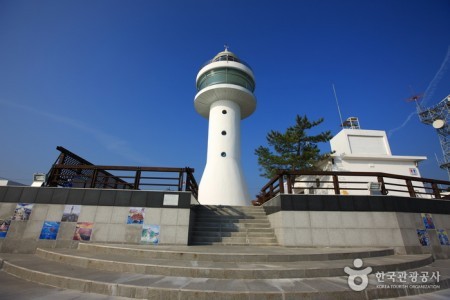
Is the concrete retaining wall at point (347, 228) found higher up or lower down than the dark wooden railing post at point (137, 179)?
lower down

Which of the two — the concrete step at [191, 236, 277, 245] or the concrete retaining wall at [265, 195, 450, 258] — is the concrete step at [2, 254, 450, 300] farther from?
the concrete step at [191, 236, 277, 245]

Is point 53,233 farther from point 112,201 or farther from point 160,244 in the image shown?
point 160,244

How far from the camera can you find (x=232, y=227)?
8.94 metres

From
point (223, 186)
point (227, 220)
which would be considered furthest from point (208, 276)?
point (223, 186)

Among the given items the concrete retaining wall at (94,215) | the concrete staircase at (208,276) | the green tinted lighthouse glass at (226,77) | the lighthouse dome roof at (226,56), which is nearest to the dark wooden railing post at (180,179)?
the concrete retaining wall at (94,215)

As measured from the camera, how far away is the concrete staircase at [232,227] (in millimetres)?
8102

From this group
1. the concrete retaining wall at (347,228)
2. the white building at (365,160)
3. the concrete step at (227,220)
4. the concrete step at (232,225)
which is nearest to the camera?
the concrete retaining wall at (347,228)

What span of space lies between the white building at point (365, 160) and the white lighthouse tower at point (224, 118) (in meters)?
6.08

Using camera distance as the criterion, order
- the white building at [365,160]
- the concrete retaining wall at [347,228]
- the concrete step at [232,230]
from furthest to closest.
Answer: the white building at [365,160] → the concrete step at [232,230] → the concrete retaining wall at [347,228]

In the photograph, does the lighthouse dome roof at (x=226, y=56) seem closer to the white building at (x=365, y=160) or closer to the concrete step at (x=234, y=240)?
the white building at (x=365, y=160)

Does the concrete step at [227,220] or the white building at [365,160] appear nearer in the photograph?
the concrete step at [227,220]

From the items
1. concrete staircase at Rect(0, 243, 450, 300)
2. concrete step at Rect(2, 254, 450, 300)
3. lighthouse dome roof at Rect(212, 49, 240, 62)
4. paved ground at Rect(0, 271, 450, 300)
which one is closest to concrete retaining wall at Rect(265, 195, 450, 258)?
concrete staircase at Rect(0, 243, 450, 300)

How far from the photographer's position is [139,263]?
453 cm

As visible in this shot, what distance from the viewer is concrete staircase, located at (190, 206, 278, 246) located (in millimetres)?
8102
